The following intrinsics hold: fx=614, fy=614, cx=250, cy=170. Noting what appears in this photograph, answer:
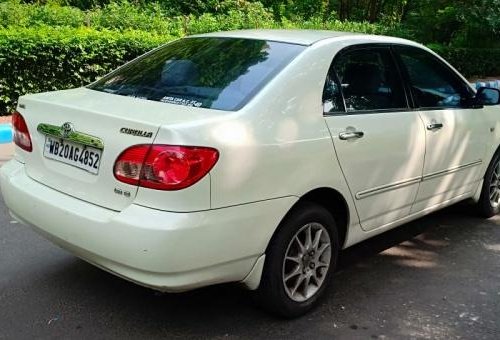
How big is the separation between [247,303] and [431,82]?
215 centimetres

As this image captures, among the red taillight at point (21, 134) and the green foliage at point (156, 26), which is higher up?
the red taillight at point (21, 134)

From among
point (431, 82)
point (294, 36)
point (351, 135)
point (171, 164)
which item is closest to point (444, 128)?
point (431, 82)

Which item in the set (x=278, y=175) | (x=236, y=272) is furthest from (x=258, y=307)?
(x=278, y=175)

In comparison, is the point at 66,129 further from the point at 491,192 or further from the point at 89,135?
the point at 491,192

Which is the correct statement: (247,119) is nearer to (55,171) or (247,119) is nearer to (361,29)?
(55,171)

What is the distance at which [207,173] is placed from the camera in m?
2.84

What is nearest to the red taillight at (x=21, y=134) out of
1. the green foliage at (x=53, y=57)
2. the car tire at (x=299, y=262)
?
the car tire at (x=299, y=262)

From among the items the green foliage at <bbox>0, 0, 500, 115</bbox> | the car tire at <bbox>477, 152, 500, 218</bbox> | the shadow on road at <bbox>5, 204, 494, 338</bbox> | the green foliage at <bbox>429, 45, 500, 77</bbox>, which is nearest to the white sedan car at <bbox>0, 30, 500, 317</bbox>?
the shadow on road at <bbox>5, 204, 494, 338</bbox>

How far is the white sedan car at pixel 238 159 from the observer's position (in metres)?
2.85

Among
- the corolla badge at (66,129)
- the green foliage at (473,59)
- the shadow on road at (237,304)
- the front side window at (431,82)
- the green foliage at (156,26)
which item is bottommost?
the green foliage at (473,59)

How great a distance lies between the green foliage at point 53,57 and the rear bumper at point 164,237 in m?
6.96

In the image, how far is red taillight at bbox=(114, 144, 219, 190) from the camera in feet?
9.21

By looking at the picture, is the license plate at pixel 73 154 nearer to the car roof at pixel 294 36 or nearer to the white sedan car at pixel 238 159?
the white sedan car at pixel 238 159

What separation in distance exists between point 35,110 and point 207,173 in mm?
1222
